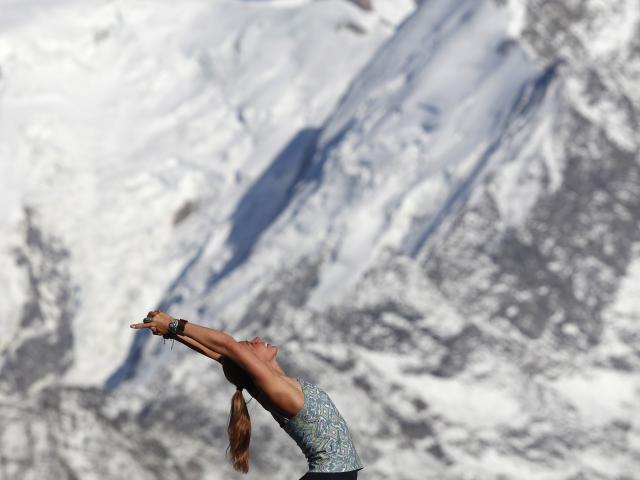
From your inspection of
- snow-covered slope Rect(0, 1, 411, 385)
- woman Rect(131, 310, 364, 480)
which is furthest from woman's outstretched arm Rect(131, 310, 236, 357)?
snow-covered slope Rect(0, 1, 411, 385)

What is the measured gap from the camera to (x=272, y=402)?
13430 mm

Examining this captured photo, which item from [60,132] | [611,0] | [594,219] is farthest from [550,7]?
[60,132]

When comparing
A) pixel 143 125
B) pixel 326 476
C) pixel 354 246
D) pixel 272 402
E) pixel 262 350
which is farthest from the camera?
pixel 143 125

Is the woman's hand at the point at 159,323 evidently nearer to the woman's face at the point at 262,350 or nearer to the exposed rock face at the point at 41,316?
the woman's face at the point at 262,350

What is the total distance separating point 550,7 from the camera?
13800 cm

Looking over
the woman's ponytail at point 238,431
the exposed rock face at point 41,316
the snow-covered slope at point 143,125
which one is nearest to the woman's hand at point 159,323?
the woman's ponytail at point 238,431

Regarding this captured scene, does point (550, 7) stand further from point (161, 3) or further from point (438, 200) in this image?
point (161, 3)

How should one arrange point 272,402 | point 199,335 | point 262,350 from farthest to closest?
point 262,350, point 272,402, point 199,335

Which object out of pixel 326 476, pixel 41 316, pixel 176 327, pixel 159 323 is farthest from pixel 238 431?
pixel 41 316

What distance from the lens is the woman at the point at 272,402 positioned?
1329 centimetres

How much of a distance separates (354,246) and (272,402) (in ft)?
365

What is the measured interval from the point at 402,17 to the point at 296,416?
157 meters

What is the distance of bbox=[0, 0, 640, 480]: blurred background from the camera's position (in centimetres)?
11588

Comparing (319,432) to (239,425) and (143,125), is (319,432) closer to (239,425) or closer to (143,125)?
(239,425)
